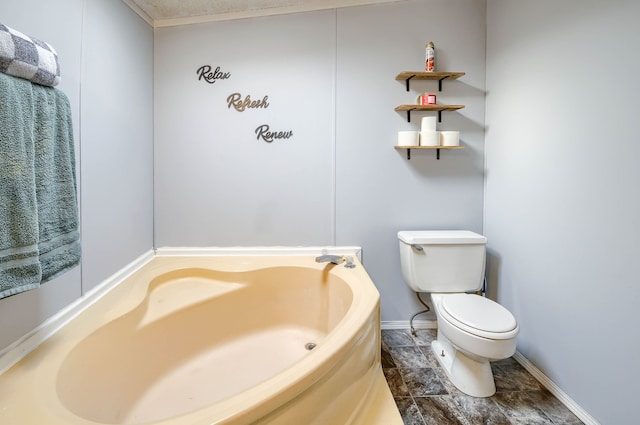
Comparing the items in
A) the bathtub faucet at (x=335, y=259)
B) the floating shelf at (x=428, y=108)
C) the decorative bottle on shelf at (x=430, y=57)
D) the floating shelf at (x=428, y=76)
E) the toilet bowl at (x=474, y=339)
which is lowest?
the toilet bowl at (x=474, y=339)

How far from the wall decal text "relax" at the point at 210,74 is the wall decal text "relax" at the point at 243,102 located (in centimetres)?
14

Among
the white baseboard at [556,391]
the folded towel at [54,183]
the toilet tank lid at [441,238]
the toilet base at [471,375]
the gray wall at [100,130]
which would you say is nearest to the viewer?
the folded towel at [54,183]

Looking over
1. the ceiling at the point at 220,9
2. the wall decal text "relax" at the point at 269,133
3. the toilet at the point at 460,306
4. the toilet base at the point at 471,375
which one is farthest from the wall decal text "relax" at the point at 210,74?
the toilet base at the point at 471,375

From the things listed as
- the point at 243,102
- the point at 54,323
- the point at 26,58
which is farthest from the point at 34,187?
the point at 243,102

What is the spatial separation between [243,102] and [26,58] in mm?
1201

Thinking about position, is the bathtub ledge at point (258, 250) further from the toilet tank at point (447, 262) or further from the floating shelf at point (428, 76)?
the floating shelf at point (428, 76)

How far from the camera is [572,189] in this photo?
1319 millimetres

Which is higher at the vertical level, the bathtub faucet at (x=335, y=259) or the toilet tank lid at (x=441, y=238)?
the toilet tank lid at (x=441, y=238)

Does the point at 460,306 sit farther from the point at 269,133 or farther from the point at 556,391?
the point at 269,133

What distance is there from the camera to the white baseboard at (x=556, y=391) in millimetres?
1242

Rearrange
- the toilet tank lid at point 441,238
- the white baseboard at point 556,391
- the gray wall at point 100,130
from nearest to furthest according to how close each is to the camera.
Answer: the gray wall at point 100,130 → the white baseboard at point 556,391 → the toilet tank lid at point 441,238

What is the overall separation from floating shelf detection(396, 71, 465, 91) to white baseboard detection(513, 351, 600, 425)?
1781 mm

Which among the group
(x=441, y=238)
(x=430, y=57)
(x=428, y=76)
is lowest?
(x=441, y=238)

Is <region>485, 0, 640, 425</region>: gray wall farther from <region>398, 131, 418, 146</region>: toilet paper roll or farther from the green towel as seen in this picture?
the green towel
